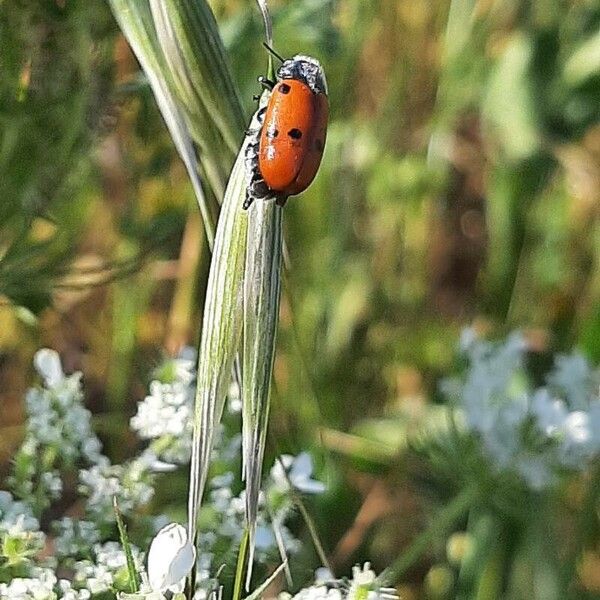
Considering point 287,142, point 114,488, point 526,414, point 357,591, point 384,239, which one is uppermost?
point 384,239

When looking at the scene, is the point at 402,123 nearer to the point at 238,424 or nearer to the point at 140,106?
the point at 140,106

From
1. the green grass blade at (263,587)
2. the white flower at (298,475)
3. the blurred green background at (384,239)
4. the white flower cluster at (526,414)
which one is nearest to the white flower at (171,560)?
the green grass blade at (263,587)

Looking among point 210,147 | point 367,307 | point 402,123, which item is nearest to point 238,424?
point 210,147

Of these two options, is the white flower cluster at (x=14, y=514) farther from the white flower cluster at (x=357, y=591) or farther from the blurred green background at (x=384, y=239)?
the blurred green background at (x=384, y=239)

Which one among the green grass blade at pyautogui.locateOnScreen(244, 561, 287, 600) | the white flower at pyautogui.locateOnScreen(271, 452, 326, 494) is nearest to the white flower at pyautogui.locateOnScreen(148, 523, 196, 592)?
the green grass blade at pyautogui.locateOnScreen(244, 561, 287, 600)

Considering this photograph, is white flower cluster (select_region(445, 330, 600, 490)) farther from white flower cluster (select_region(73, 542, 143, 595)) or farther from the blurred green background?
white flower cluster (select_region(73, 542, 143, 595))

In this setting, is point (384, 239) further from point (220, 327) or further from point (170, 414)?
point (220, 327)

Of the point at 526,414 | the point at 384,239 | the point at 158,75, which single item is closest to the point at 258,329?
the point at 158,75

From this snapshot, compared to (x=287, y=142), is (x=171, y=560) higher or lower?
lower
